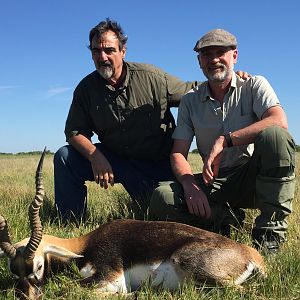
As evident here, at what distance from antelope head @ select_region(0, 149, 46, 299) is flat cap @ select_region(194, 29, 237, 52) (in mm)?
2741

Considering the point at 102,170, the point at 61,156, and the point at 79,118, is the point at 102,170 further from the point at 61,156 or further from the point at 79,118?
the point at 79,118

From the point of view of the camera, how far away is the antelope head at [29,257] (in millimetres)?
4254

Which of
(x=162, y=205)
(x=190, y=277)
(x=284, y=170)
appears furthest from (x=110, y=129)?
(x=190, y=277)

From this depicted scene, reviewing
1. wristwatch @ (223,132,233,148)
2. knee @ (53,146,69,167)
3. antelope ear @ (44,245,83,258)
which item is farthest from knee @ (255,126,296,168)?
knee @ (53,146,69,167)

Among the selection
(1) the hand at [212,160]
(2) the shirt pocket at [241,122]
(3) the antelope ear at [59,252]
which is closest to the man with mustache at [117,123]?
(2) the shirt pocket at [241,122]

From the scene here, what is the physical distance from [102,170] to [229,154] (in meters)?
1.73

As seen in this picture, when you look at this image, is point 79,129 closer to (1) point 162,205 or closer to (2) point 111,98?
(2) point 111,98

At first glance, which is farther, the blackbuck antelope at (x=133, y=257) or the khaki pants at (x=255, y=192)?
the khaki pants at (x=255, y=192)

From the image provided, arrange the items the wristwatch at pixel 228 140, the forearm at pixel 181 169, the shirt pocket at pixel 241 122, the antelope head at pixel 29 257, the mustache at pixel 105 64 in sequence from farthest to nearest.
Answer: the mustache at pixel 105 64 → the shirt pocket at pixel 241 122 → the forearm at pixel 181 169 → the wristwatch at pixel 228 140 → the antelope head at pixel 29 257

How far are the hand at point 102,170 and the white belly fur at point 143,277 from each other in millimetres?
2210

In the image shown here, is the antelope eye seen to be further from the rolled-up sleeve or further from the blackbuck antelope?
the rolled-up sleeve

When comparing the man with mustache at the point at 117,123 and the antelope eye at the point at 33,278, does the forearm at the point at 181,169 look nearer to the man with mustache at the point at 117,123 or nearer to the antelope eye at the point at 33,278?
the man with mustache at the point at 117,123

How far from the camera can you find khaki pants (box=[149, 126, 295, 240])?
548cm

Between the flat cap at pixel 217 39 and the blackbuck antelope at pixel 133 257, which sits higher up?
the flat cap at pixel 217 39
